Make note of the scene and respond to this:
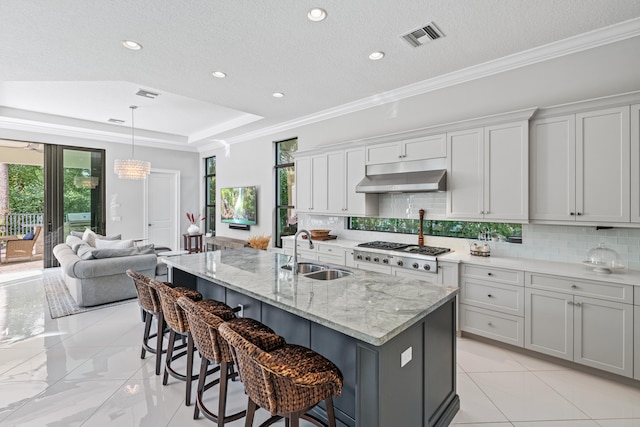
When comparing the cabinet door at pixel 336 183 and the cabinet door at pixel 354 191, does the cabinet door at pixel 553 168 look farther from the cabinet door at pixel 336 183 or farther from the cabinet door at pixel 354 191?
the cabinet door at pixel 336 183

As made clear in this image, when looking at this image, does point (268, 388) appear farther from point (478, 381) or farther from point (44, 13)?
point (44, 13)

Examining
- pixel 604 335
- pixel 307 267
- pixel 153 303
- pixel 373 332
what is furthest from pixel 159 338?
pixel 604 335

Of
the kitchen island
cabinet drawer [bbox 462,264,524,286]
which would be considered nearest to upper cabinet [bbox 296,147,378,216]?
cabinet drawer [bbox 462,264,524,286]

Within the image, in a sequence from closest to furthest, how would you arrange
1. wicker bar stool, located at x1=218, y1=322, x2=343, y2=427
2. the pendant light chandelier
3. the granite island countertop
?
wicker bar stool, located at x1=218, y1=322, x2=343, y2=427
the granite island countertop
the pendant light chandelier

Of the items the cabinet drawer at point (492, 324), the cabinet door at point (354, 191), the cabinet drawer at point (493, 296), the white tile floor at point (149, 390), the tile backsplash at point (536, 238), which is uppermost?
the cabinet door at point (354, 191)

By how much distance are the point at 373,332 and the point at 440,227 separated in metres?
2.96

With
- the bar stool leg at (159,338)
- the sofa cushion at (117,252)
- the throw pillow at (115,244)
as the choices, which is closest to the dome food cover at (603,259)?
the bar stool leg at (159,338)

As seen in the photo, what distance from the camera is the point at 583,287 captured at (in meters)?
2.57

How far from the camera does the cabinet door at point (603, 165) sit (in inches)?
101

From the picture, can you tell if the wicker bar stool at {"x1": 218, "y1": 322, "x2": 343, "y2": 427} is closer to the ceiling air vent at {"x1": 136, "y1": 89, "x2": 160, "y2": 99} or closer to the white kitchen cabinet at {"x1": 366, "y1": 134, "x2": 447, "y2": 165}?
the white kitchen cabinet at {"x1": 366, "y1": 134, "x2": 447, "y2": 165}

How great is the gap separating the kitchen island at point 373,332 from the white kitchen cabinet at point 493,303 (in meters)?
1.15

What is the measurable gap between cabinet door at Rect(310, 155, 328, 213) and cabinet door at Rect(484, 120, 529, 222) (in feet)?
7.55

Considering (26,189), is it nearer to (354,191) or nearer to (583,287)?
(354,191)

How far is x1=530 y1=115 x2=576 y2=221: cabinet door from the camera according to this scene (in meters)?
2.80
